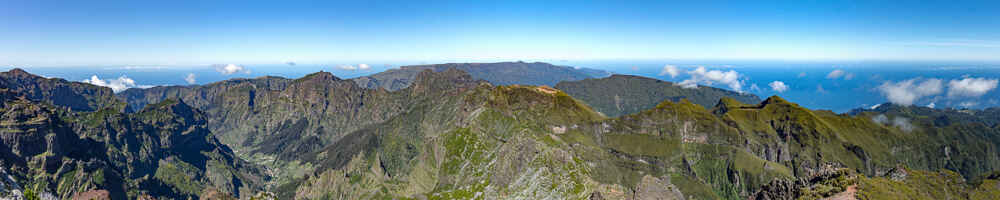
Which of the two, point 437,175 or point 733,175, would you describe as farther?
point 437,175

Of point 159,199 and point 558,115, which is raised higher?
point 558,115

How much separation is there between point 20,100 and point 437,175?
21821cm

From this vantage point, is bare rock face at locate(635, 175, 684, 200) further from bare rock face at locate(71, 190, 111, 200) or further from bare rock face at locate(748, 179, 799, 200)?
bare rock face at locate(71, 190, 111, 200)

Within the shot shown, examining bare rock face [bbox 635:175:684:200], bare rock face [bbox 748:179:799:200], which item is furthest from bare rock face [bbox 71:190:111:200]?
bare rock face [bbox 748:179:799:200]

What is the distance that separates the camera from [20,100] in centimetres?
19112

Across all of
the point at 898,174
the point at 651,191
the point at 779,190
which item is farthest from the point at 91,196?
the point at 898,174

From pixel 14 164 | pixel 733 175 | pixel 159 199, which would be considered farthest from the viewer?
pixel 159 199

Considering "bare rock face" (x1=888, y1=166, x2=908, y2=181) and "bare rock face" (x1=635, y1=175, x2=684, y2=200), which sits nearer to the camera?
"bare rock face" (x1=888, y1=166, x2=908, y2=181)

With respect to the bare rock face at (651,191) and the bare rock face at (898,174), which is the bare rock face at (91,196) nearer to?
the bare rock face at (651,191)

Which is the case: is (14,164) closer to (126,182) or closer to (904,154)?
(126,182)

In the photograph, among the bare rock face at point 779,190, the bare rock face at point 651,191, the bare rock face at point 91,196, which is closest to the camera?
the bare rock face at point 779,190

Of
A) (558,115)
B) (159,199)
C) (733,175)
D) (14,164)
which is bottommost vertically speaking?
(159,199)

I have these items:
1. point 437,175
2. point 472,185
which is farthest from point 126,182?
point 472,185

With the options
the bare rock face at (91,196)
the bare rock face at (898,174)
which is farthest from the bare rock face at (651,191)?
the bare rock face at (91,196)
